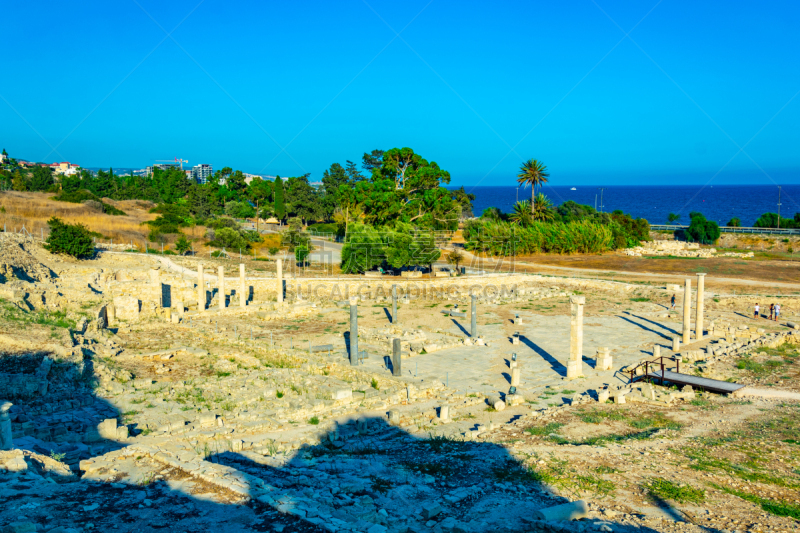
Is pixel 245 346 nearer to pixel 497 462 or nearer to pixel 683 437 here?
pixel 497 462

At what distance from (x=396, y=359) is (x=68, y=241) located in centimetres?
2938

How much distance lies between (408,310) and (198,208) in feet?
154

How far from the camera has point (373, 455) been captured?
461 inches

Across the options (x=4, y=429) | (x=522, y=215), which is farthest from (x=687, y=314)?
(x=522, y=215)

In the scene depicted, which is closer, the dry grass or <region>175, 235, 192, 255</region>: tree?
<region>175, 235, 192, 255</region>: tree

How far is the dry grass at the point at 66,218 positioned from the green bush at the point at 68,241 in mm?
8790

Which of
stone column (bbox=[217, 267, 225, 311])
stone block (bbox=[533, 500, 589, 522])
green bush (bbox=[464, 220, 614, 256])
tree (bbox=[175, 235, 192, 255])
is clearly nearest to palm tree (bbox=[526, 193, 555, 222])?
green bush (bbox=[464, 220, 614, 256])

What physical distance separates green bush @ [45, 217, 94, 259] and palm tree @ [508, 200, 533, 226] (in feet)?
125

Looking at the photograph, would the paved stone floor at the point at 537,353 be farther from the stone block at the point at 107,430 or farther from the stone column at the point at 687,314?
the stone block at the point at 107,430

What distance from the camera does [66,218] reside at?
5309 centimetres

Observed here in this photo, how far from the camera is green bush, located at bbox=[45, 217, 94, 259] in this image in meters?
37.6

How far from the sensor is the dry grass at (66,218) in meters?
47.6

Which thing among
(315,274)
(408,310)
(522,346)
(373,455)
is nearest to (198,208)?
(315,274)

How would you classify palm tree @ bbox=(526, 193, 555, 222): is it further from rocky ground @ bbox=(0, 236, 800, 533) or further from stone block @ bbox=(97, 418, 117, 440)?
stone block @ bbox=(97, 418, 117, 440)
